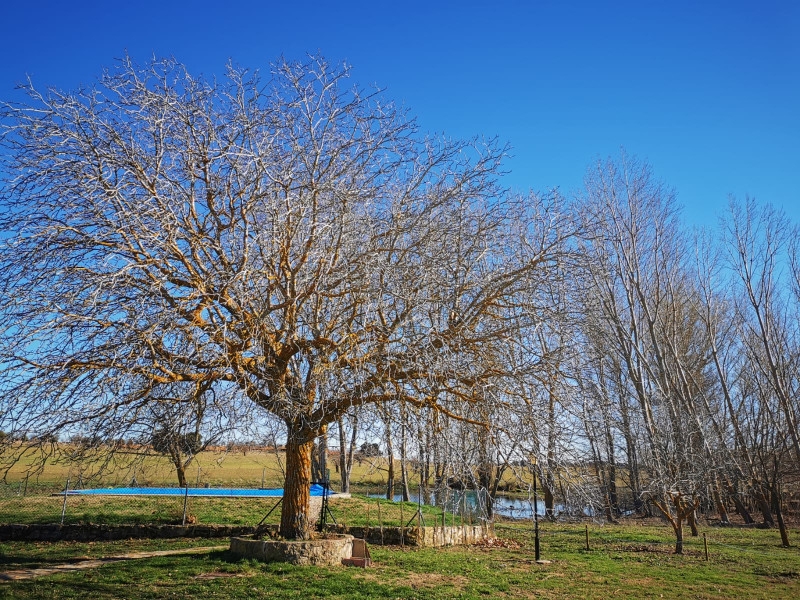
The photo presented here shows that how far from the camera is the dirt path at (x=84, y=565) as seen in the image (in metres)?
9.52

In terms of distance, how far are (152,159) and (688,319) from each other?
3159 cm

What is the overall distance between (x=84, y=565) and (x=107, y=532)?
4.34m

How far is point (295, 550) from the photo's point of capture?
33.9 ft

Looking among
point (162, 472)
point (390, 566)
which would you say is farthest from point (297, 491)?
point (162, 472)

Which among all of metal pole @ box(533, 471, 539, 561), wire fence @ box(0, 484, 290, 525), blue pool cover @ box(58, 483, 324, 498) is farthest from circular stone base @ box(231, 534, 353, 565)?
blue pool cover @ box(58, 483, 324, 498)

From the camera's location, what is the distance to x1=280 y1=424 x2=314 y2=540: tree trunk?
1069 centimetres

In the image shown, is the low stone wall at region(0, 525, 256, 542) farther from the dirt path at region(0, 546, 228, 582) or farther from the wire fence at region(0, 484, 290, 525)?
the dirt path at region(0, 546, 228, 582)

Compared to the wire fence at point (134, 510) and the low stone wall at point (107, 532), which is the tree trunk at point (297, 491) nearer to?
the low stone wall at point (107, 532)

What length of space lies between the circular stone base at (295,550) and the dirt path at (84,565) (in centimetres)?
155

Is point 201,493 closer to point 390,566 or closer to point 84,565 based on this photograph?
point 84,565

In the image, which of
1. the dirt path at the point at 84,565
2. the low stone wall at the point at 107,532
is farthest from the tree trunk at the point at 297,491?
the low stone wall at the point at 107,532

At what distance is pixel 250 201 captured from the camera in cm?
870

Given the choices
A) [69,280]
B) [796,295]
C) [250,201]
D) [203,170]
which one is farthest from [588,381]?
[796,295]

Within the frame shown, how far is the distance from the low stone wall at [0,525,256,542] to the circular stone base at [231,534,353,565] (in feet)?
15.0
